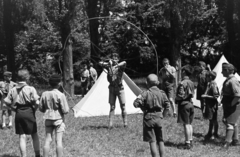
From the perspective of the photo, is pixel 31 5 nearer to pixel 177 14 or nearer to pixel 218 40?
pixel 177 14

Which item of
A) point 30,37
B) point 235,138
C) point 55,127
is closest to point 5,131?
point 55,127

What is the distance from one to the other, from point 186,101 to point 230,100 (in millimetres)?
792

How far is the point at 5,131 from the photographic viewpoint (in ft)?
26.1

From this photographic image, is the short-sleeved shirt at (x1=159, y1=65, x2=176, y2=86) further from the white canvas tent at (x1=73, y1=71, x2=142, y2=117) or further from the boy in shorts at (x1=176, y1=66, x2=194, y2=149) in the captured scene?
the boy in shorts at (x1=176, y1=66, x2=194, y2=149)

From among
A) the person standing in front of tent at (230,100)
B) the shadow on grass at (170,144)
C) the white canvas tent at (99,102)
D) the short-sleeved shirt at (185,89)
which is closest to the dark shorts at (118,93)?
the shadow on grass at (170,144)

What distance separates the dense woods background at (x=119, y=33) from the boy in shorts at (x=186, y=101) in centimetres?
378

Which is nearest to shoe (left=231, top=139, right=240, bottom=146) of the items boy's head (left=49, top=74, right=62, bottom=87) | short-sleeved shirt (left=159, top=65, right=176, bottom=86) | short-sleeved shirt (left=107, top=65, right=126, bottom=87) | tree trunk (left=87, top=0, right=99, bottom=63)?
short-sleeved shirt (left=107, top=65, right=126, bottom=87)

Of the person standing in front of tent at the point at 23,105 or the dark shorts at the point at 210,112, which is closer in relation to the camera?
the person standing in front of tent at the point at 23,105

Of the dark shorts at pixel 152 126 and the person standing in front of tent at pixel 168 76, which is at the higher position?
the person standing in front of tent at pixel 168 76

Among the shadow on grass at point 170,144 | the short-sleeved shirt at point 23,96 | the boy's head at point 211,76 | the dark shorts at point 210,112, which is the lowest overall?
the shadow on grass at point 170,144

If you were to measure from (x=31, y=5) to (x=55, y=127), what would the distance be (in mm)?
13284

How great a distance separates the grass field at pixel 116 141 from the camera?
596 centimetres

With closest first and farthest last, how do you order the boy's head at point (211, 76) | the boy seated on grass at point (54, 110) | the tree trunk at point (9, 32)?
the boy seated on grass at point (54, 110) → the boy's head at point (211, 76) → the tree trunk at point (9, 32)

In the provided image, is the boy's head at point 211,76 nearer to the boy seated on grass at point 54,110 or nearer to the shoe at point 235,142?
the shoe at point 235,142
